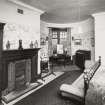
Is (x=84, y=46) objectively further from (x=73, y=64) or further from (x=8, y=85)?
(x=8, y=85)

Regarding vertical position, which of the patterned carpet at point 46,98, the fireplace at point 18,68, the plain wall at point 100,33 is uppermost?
the plain wall at point 100,33

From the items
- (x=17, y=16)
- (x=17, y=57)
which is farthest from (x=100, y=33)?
(x=17, y=57)

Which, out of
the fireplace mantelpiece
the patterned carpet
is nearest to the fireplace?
the fireplace mantelpiece

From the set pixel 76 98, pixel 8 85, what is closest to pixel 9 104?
pixel 8 85

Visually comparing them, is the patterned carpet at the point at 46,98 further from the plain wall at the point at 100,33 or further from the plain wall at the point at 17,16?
the plain wall at the point at 100,33

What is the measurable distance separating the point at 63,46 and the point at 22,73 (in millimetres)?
4381

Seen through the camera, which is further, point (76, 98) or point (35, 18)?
point (35, 18)

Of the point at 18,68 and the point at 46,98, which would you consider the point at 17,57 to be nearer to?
the point at 18,68

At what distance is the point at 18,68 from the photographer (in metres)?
3.25

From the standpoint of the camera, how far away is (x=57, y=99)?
2648 millimetres

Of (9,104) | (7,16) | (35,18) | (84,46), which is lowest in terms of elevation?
(9,104)

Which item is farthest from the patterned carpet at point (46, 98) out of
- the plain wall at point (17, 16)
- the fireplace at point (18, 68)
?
the plain wall at point (17, 16)

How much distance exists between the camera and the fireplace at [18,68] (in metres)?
2.90

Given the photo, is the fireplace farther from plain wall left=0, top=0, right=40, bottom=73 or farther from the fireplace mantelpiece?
plain wall left=0, top=0, right=40, bottom=73
